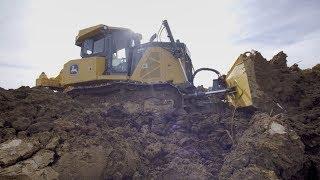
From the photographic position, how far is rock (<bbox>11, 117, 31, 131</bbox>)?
5.61m

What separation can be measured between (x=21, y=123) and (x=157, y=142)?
2421 mm

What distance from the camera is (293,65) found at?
28.8ft

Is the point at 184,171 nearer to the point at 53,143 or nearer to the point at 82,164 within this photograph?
the point at 82,164

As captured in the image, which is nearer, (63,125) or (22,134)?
(22,134)

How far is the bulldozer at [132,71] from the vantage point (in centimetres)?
958

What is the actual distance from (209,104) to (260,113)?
2.50m

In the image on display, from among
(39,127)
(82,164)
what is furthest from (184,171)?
(39,127)

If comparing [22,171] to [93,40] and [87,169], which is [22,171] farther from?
[93,40]

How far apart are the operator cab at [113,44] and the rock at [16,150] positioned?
17.6ft

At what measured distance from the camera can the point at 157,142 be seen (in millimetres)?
6598

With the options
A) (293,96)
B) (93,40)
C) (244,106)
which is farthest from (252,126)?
(93,40)

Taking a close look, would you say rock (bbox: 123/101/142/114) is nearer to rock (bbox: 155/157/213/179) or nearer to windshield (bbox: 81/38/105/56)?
windshield (bbox: 81/38/105/56)

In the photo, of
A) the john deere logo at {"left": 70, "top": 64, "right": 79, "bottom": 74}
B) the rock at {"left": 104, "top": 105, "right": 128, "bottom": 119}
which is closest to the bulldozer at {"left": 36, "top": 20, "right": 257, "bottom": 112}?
the john deere logo at {"left": 70, "top": 64, "right": 79, "bottom": 74}

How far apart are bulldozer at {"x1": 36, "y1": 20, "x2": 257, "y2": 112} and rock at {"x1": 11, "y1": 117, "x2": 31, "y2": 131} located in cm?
404
